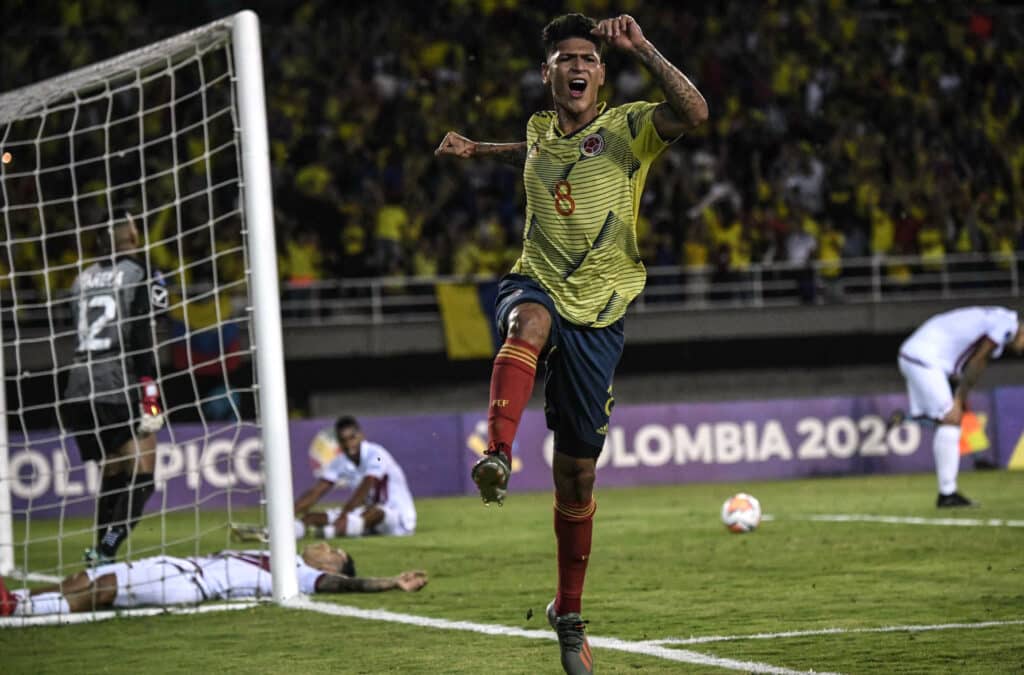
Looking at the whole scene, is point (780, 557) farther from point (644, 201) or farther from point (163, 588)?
point (644, 201)

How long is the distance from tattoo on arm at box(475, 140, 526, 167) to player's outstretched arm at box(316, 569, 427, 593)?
3096 mm

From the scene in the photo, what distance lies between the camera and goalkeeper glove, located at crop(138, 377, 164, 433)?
9422 millimetres

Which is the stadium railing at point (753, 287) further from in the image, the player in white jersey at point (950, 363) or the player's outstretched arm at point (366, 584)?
the player's outstretched arm at point (366, 584)

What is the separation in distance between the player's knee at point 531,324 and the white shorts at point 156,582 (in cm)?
359

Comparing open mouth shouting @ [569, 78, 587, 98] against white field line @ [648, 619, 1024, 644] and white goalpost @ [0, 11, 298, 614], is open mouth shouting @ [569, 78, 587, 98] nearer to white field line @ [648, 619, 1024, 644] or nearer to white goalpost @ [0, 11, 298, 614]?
white field line @ [648, 619, 1024, 644]

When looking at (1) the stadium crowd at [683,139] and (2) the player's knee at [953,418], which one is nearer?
(2) the player's knee at [953,418]

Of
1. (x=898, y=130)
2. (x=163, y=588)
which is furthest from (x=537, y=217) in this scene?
(x=898, y=130)

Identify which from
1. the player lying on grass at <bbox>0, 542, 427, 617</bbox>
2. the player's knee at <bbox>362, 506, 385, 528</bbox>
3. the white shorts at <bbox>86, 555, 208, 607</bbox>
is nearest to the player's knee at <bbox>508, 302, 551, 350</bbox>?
the player lying on grass at <bbox>0, 542, 427, 617</bbox>

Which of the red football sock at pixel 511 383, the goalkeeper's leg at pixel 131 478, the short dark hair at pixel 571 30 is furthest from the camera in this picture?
the goalkeeper's leg at pixel 131 478

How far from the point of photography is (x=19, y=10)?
24.2 metres

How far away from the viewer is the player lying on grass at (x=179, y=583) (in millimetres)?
8227

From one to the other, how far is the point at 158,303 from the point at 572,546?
4.48 metres

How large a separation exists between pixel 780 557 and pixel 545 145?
4.79 m

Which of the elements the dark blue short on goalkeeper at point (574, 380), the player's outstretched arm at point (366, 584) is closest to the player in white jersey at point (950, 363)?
the player's outstretched arm at point (366, 584)
